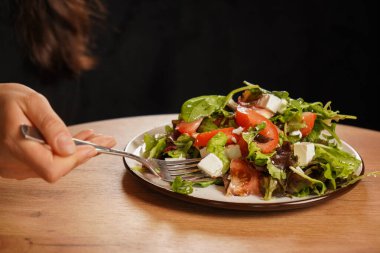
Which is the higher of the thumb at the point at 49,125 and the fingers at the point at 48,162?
the thumb at the point at 49,125

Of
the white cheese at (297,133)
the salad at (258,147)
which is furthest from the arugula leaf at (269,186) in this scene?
the white cheese at (297,133)

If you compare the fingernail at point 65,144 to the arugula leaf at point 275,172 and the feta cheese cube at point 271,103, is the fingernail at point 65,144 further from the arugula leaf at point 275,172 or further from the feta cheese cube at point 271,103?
the feta cheese cube at point 271,103

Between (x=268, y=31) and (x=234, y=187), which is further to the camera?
(x=268, y=31)

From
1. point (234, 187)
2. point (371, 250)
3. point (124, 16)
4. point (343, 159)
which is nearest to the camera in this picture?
point (371, 250)

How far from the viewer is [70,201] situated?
1.23 m

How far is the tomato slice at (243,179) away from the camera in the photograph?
1.19 m

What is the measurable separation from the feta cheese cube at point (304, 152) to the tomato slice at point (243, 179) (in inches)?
4.5

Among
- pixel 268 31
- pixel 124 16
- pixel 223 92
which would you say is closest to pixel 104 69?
Result: pixel 124 16

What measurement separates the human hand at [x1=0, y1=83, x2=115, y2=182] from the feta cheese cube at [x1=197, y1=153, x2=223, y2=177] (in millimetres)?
318

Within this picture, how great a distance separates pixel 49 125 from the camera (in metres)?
0.98

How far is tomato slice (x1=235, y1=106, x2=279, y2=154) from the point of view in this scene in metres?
1.28

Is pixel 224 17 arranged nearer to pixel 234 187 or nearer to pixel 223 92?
pixel 223 92

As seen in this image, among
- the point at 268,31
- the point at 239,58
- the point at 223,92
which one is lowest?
the point at 223,92

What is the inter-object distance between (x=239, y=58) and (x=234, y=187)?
2329mm
